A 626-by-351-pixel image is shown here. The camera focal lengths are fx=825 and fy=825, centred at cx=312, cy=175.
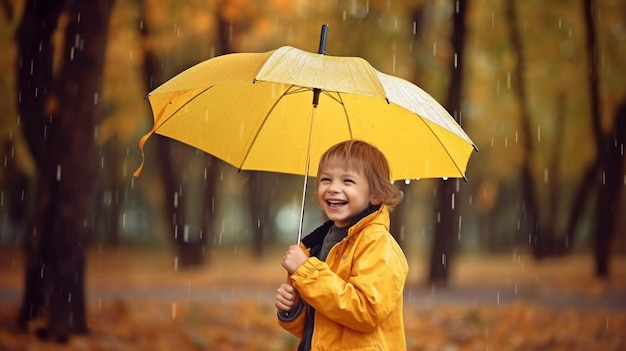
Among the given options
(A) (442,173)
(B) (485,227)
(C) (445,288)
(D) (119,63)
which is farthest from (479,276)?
(B) (485,227)

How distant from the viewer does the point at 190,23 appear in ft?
45.4

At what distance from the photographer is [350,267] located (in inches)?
119

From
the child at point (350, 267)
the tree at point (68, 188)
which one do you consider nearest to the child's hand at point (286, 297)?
the child at point (350, 267)

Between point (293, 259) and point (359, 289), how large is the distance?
0.87 feet

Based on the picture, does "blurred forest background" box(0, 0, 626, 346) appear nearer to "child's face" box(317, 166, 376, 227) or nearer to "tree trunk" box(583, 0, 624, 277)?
"tree trunk" box(583, 0, 624, 277)

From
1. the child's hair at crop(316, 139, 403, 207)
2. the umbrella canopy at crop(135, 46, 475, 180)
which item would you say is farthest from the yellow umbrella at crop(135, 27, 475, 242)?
the child's hair at crop(316, 139, 403, 207)

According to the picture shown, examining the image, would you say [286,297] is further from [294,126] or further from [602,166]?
[602,166]

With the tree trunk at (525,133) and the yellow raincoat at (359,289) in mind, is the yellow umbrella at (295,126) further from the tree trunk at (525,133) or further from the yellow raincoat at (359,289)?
the tree trunk at (525,133)

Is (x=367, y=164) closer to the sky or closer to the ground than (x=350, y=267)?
closer to the sky

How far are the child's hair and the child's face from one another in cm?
2

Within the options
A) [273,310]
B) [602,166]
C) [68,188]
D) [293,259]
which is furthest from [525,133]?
[293,259]

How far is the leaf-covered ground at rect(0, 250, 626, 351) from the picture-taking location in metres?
9.07

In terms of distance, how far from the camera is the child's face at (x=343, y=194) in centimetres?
313

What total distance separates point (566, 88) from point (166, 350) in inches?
305
